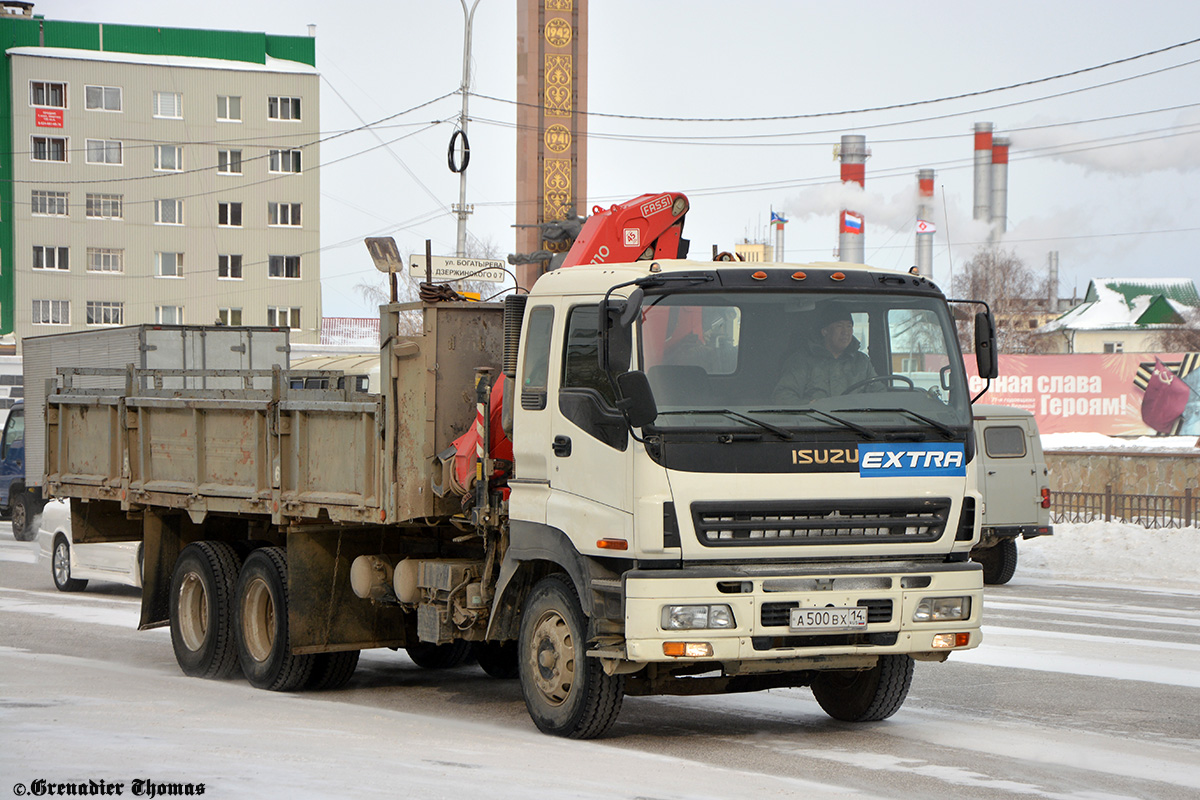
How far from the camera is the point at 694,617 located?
7.43 metres

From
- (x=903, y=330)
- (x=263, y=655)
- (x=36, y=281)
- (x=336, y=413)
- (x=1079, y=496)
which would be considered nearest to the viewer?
(x=903, y=330)

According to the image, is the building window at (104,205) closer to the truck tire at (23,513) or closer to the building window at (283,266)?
the building window at (283,266)

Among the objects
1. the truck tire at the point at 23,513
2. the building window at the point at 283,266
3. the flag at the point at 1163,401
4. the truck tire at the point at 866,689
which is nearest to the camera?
the truck tire at the point at 866,689

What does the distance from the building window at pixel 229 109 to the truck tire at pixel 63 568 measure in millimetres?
60100

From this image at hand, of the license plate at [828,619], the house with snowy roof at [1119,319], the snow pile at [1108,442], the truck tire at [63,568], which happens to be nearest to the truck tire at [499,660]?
the license plate at [828,619]

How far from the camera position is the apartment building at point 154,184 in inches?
2891

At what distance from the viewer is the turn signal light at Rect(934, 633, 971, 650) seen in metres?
7.89

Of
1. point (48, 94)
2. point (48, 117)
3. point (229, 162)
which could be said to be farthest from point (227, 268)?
point (48, 94)

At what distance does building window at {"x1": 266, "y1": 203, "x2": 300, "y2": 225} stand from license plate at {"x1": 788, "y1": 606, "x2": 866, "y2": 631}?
71050mm

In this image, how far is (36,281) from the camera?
240 ft

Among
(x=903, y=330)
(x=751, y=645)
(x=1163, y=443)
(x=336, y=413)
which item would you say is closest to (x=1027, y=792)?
(x=751, y=645)

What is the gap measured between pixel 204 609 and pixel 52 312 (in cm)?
6721

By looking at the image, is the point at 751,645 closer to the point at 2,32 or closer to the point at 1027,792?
the point at 1027,792

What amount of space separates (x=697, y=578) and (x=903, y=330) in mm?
1908
